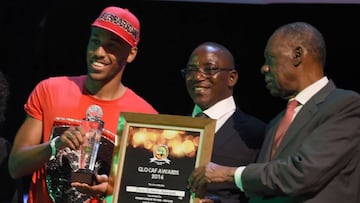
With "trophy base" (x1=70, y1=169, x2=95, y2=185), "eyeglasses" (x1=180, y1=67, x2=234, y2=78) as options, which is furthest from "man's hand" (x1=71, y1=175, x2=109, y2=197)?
"eyeglasses" (x1=180, y1=67, x2=234, y2=78)

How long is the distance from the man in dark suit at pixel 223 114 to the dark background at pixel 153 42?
115 centimetres

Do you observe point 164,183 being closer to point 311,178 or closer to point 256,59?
point 311,178

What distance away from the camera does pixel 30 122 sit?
3.55 metres

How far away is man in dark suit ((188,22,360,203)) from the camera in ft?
9.99

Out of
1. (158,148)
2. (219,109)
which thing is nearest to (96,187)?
(158,148)

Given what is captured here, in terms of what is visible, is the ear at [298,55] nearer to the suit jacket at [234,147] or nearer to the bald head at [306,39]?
the bald head at [306,39]

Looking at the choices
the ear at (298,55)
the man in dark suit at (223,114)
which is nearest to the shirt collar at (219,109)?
the man in dark suit at (223,114)

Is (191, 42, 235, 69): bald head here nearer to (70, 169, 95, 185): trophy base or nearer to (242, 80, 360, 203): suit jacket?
(242, 80, 360, 203): suit jacket

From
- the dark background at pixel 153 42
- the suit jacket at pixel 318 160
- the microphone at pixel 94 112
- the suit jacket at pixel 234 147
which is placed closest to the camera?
the suit jacket at pixel 318 160

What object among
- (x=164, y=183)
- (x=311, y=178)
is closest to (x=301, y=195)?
(x=311, y=178)

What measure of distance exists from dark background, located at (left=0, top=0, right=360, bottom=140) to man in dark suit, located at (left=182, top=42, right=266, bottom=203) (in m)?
1.15

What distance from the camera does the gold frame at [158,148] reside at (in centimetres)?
333

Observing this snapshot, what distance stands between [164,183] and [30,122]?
0.64 metres

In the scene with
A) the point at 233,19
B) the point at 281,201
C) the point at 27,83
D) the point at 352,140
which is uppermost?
the point at 233,19
